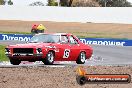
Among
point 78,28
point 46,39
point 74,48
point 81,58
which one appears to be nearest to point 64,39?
point 74,48

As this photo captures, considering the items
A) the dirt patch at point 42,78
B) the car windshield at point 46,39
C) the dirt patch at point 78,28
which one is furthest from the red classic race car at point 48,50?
the dirt patch at point 78,28

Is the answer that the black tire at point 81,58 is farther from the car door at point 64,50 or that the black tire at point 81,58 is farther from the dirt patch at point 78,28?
the dirt patch at point 78,28

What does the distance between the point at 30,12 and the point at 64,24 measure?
4314 millimetres

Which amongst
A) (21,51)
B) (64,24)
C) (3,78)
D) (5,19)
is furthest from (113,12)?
(3,78)

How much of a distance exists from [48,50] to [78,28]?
132ft

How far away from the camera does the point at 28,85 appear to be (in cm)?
1218

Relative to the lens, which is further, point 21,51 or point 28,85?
point 21,51

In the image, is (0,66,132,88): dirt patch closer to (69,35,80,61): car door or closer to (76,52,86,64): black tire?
(69,35,80,61): car door

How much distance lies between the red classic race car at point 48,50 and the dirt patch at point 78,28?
3461cm

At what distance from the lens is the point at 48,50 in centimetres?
1828

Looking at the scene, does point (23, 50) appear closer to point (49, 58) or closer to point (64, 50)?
point (49, 58)

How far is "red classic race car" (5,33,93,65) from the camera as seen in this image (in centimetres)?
1789

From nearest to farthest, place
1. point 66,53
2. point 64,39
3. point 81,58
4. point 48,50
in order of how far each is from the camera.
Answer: point 48,50 < point 66,53 < point 64,39 < point 81,58

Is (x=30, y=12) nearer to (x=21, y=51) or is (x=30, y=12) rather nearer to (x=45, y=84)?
(x=21, y=51)
